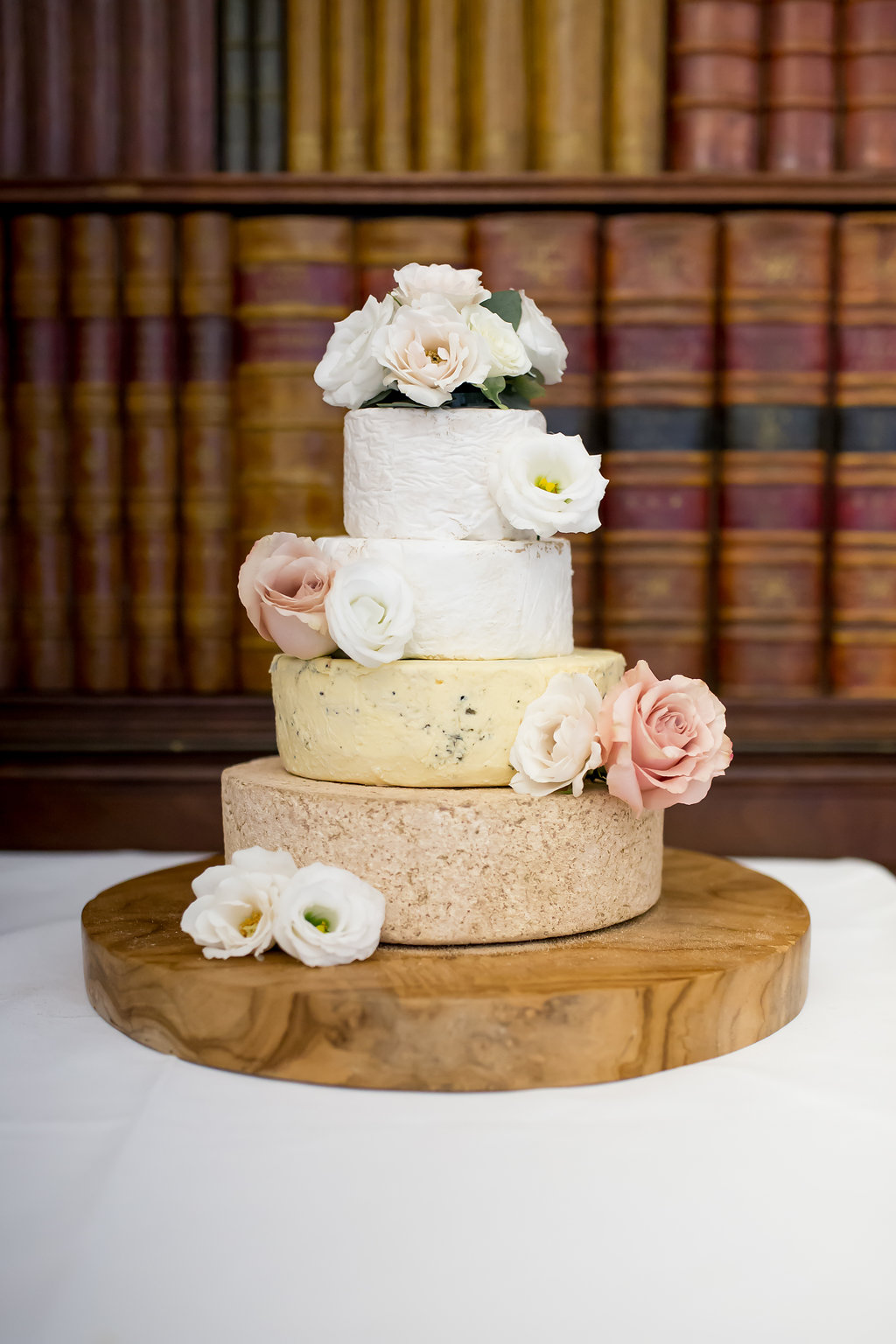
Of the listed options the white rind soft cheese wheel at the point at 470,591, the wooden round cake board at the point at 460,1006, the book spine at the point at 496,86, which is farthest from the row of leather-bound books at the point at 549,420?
the wooden round cake board at the point at 460,1006

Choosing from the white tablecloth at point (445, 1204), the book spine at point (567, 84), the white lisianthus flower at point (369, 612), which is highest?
the book spine at point (567, 84)

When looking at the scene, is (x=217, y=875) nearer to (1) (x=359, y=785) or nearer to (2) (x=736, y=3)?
(1) (x=359, y=785)

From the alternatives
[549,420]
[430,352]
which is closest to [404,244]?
[549,420]

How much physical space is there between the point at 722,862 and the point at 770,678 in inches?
16.5

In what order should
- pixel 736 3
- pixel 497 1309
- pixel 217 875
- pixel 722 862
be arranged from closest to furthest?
pixel 497 1309 → pixel 217 875 → pixel 722 862 → pixel 736 3

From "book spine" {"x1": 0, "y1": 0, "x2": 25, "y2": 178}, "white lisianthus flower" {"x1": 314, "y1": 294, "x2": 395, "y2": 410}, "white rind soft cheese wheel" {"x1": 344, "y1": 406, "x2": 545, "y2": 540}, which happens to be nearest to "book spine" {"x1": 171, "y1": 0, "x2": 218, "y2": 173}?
"book spine" {"x1": 0, "y1": 0, "x2": 25, "y2": 178}

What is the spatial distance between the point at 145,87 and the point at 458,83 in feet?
1.59

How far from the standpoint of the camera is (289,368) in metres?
1.80

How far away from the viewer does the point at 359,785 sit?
118 cm

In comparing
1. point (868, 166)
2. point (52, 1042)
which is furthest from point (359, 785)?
point (868, 166)

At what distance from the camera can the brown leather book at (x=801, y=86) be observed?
1756mm

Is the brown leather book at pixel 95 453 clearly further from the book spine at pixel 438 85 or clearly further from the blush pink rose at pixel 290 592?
the blush pink rose at pixel 290 592

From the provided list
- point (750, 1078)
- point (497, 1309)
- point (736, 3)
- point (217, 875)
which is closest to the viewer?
point (497, 1309)

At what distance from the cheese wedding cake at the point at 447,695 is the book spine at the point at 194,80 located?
2.51 feet
